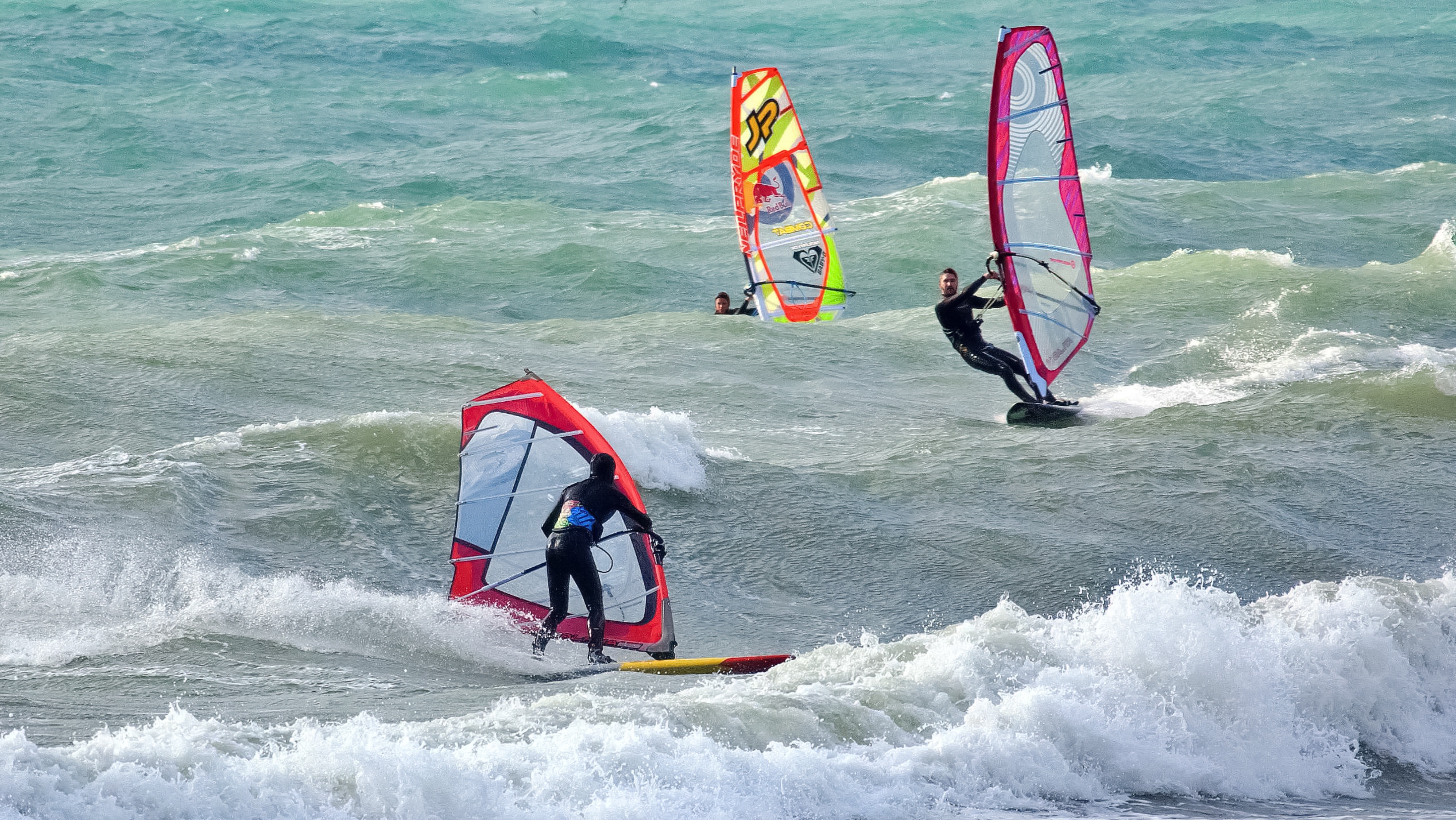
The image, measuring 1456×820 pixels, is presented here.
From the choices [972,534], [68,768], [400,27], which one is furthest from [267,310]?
[400,27]

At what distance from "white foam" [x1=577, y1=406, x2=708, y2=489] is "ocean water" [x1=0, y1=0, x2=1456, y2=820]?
5 cm

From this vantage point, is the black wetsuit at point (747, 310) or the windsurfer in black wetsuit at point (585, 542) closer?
the windsurfer in black wetsuit at point (585, 542)

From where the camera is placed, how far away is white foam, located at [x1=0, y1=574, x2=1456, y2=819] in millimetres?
4637

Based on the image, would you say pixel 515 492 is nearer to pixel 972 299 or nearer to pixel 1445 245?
pixel 972 299

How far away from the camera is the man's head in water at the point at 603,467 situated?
6.75 m

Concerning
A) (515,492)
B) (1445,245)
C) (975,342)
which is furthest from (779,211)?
(1445,245)

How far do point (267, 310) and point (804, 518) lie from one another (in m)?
8.07

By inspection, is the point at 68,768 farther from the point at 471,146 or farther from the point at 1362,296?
the point at 471,146

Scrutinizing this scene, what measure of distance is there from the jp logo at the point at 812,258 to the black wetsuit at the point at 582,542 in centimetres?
882

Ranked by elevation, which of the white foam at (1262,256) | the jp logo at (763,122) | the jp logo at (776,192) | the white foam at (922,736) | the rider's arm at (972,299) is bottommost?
the white foam at (922,736)

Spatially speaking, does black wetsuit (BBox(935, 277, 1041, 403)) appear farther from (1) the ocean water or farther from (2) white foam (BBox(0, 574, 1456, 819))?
(2) white foam (BBox(0, 574, 1456, 819))

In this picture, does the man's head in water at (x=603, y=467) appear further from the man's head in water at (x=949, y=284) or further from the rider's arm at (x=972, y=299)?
the man's head in water at (x=949, y=284)

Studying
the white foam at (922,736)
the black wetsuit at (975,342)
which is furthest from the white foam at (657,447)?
the white foam at (922,736)

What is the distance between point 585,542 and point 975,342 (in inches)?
202
